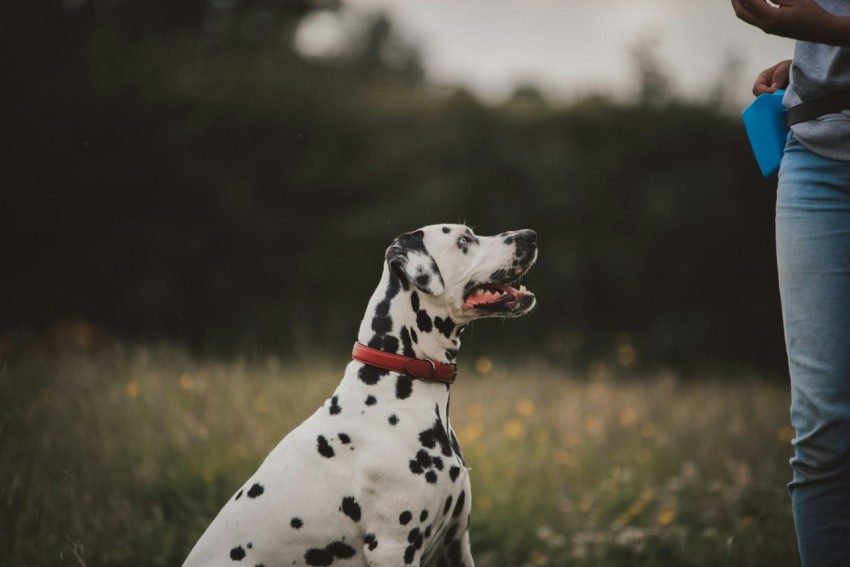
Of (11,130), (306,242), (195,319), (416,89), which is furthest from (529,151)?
(11,130)

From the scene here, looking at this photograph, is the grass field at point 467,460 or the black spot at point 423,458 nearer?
the black spot at point 423,458

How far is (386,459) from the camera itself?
9.16ft

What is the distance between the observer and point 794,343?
2.53m

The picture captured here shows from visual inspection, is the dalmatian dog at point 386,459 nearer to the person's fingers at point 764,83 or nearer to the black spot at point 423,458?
the black spot at point 423,458

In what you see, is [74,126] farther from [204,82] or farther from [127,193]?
[204,82]

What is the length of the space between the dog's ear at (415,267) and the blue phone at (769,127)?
1271mm

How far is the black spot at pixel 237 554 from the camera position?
9.04 feet

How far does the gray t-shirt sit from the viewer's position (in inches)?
95.7

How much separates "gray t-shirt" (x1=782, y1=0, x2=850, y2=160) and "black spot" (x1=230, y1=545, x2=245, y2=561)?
2398 mm

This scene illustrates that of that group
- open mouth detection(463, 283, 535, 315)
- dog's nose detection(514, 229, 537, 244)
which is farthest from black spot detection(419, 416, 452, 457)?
dog's nose detection(514, 229, 537, 244)

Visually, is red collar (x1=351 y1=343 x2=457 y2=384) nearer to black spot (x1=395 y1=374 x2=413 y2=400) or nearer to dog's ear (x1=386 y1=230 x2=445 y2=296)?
black spot (x1=395 y1=374 x2=413 y2=400)

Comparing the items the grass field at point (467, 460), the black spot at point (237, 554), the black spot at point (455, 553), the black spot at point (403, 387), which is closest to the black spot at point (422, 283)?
the black spot at point (403, 387)

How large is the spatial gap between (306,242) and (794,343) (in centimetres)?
812

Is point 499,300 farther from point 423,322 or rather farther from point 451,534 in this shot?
point 451,534
